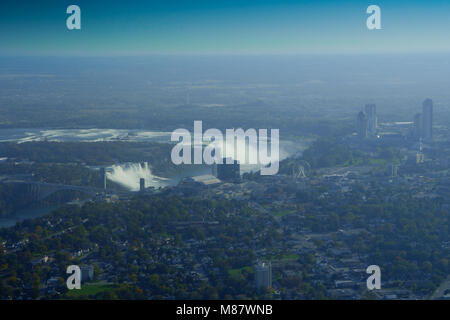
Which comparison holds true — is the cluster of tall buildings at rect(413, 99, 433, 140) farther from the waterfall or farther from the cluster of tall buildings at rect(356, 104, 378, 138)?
the waterfall

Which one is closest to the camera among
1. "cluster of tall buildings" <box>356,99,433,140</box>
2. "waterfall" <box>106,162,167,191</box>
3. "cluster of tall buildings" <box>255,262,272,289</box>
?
"cluster of tall buildings" <box>255,262,272,289</box>

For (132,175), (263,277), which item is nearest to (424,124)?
(132,175)

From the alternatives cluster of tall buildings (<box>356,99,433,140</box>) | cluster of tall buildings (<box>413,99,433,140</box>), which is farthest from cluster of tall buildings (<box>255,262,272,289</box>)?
cluster of tall buildings (<box>413,99,433,140</box>)

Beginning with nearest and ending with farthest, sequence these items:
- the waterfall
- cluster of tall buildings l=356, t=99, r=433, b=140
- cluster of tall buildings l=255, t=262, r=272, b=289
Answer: cluster of tall buildings l=255, t=262, r=272, b=289
the waterfall
cluster of tall buildings l=356, t=99, r=433, b=140

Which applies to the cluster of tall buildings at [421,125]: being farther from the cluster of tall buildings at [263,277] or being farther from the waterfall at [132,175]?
the cluster of tall buildings at [263,277]

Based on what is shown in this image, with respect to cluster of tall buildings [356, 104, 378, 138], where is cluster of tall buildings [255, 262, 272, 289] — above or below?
below

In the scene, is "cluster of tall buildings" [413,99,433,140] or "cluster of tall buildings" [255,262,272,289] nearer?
"cluster of tall buildings" [255,262,272,289]

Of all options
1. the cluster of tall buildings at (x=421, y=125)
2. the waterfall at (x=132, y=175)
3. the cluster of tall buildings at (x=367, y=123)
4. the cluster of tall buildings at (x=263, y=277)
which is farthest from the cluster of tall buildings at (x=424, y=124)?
the cluster of tall buildings at (x=263, y=277)
